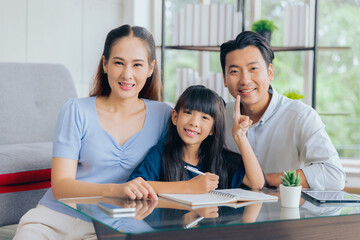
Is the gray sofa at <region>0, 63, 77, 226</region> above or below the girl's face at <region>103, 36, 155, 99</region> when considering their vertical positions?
below

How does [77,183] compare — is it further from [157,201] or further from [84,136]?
[157,201]

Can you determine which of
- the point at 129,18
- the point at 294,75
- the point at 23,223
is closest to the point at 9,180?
the point at 23,223

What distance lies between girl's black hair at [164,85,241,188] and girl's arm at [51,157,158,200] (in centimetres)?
31

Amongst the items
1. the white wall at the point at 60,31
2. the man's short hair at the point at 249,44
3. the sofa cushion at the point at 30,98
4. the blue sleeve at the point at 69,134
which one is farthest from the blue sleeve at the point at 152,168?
the white wall at the point at 60,31

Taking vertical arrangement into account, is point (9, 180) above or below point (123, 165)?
below

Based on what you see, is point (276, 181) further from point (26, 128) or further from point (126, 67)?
point (26, 128)

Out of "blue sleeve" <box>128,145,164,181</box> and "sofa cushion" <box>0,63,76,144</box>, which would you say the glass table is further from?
"sofa cushion" <box>0,63,76,144</box>

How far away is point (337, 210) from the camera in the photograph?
127 centimetres

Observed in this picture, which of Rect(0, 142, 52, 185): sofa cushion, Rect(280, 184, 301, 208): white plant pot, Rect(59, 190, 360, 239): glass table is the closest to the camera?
Rect(59, 190, 360, 239): glass table

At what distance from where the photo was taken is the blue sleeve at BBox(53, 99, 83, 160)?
1.60 meters

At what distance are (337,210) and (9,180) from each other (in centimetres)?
150

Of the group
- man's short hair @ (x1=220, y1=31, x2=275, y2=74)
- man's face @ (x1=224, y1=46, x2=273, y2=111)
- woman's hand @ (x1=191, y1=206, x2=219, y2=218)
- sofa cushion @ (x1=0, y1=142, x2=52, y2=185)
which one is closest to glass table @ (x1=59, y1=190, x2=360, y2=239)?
woman's hand @ (x1=191, y1=206, x2=219, y2=218)

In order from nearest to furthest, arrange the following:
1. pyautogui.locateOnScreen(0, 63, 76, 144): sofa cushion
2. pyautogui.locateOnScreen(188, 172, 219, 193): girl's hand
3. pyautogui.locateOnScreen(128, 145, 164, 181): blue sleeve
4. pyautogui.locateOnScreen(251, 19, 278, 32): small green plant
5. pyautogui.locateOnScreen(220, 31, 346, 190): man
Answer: pyautogui.locateOnScreen(188, 172, 219, 193): girl's hand → pyautogui.locateOnScreen(128, 145, 164, 181): blue sleeve → pyautogui.locateOnScreen(220, 31, 346, 190): man → pyautogui.locateOnScreen(0, 63, 76, 144): sofa cushion → pyautogui.locateOnScreen(251, 19, 278, 32): small green plant

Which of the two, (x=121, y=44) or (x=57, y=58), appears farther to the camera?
(x=57, y=58)
